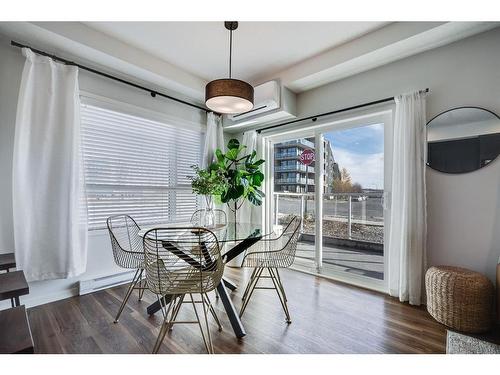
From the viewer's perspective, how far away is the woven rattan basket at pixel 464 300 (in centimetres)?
189

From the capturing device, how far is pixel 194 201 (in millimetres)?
3902

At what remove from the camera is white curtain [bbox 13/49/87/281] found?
7.28 feet

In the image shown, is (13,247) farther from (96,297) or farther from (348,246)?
(348,246)

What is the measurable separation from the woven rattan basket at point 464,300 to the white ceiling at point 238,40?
2.40 m

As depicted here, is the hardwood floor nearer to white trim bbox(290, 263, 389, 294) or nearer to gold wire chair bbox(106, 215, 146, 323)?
white trim bbox(290, 263, 389, 294)

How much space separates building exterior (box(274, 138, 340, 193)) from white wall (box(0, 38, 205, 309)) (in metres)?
2.49

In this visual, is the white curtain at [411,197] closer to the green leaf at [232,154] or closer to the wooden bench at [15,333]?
the green leaf at [232,154]

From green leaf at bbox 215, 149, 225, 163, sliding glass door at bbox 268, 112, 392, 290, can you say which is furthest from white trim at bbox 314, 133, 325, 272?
green leaf at bbox 215, 149, 225, 163

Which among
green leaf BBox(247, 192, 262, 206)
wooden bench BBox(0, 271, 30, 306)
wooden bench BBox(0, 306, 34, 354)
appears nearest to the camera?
wooden bench BBox(0, 306, 34, 354)

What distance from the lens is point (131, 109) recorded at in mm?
3113

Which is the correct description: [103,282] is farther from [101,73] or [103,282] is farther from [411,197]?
[411,197]

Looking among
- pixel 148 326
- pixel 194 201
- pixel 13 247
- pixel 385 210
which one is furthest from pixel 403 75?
pixel 13 247

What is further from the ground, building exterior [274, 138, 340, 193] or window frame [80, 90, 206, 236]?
window frame [80, 90, 206, 236]
